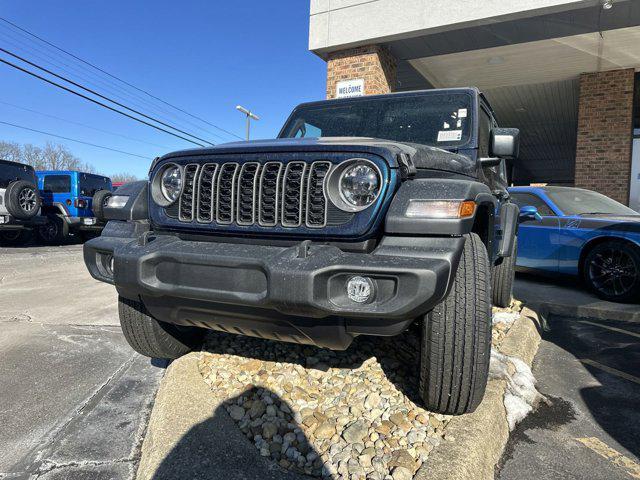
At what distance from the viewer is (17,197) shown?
958 centimetres

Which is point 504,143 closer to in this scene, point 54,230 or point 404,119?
point 404,119

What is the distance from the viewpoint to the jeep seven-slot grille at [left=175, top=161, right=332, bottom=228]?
194 centimetres

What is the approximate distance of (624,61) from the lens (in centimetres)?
848

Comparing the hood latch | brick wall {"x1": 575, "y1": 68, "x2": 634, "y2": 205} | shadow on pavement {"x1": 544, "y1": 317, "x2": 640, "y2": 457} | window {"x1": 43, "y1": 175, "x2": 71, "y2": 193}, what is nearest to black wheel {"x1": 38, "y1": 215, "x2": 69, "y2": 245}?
window {"x1": 43, "y1": 175, "x2": 71, "y2": 193}

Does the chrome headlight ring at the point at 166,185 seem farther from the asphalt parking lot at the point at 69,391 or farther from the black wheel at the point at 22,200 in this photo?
the black wheel at the point at 22,200

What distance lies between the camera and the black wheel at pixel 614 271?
16.3ft

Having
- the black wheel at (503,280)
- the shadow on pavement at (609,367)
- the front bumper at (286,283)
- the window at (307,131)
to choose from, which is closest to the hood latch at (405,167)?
the front bumper at (286,283)

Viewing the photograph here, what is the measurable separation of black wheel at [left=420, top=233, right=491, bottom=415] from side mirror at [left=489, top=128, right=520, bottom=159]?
105cm

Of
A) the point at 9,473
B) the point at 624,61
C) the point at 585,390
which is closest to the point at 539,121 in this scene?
the point at 624,61

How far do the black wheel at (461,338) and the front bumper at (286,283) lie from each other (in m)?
0.19

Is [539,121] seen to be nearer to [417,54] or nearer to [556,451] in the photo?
[417,54]

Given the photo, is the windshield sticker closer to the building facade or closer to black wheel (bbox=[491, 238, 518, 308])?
black wheel (bbox=[491, 238, 518, 308])

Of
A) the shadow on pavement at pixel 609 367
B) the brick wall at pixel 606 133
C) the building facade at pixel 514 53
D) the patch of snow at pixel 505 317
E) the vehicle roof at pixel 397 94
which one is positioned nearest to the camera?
the shadow on pavement at pixel 609 367

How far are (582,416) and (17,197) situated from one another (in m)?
11.0
